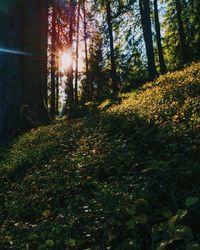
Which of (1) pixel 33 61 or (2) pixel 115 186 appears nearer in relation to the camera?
(2) pixel 115 186

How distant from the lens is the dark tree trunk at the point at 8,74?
40.5 feet

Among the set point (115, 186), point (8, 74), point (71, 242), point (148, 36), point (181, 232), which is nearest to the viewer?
point (181, 232)

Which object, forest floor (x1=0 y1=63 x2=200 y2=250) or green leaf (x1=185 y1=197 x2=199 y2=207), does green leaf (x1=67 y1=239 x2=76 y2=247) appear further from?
green leaf (x1=185 y1=197 x2=199 y2=207)

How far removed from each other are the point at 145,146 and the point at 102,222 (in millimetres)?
2330

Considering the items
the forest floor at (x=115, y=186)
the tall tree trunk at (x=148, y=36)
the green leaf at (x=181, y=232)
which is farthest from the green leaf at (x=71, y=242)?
the tall tree trunk at (x=148, y=36)

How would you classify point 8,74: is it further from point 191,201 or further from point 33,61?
point 191,201

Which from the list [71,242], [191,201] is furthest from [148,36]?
[191,201]

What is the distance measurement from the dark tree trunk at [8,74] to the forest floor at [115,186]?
11.4 feet

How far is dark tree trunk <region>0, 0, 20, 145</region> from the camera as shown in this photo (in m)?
12.4

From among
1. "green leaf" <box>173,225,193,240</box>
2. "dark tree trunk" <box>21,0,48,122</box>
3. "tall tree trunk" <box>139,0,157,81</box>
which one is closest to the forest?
"green leaf" <box>173,225,193,240</box>

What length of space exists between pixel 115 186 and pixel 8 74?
8.55m

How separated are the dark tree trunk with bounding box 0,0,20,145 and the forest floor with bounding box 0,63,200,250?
3.49 meters

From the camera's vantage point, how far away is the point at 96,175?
234 inches

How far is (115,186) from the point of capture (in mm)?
4949
